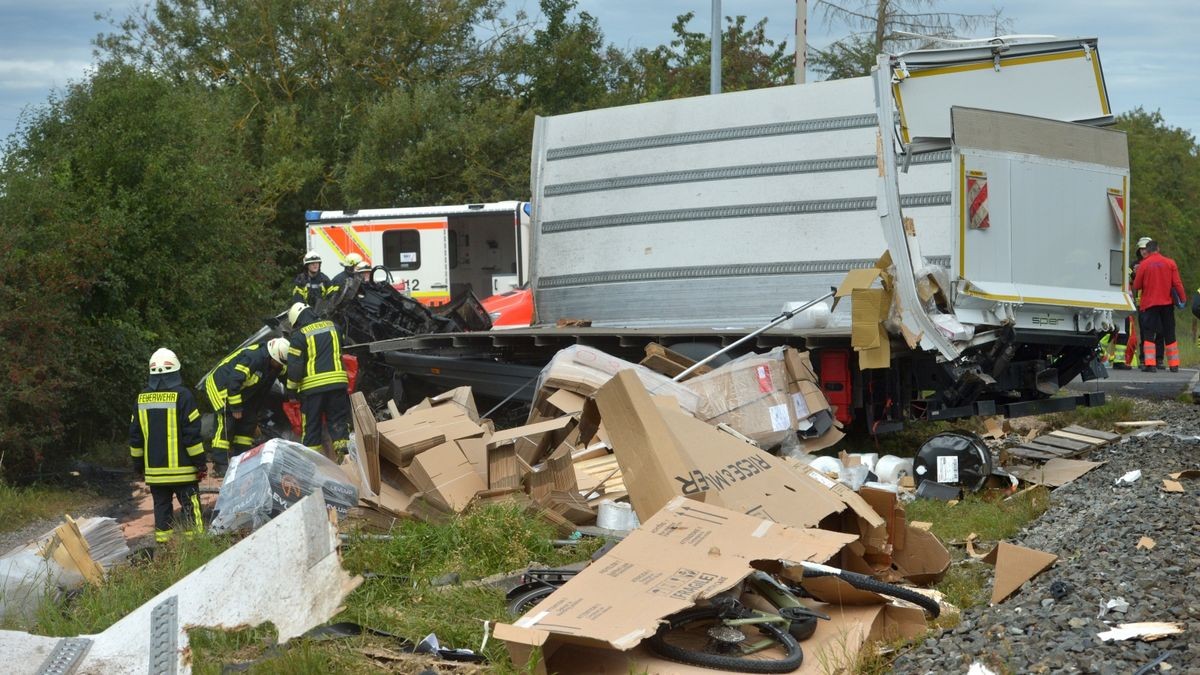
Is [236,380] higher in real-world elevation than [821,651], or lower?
higher

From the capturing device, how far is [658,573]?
15.3ft

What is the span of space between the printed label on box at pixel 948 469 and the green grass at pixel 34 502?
6446mm

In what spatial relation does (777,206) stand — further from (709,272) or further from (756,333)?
(756,333)

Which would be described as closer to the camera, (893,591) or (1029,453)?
(893,591)

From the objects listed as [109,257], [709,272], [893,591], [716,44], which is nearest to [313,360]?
[709,272]

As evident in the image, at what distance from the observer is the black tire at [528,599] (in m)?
4.98

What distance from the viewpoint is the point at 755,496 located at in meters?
6.10

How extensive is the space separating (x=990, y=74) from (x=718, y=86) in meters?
6.87

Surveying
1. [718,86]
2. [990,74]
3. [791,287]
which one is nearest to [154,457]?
[791,287]

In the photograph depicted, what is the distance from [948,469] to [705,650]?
154 inches

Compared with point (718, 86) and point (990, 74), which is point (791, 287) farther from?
point (718, 86)

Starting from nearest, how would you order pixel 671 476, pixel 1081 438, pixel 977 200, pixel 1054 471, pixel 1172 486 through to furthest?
pixel 671 476, pixel 1172 486, pixel 977 200, pixel 1054 471, pixel 1081 438

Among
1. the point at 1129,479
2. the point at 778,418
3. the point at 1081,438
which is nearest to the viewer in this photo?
the point at 1129,479

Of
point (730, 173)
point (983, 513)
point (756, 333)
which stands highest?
point (730, 173)
